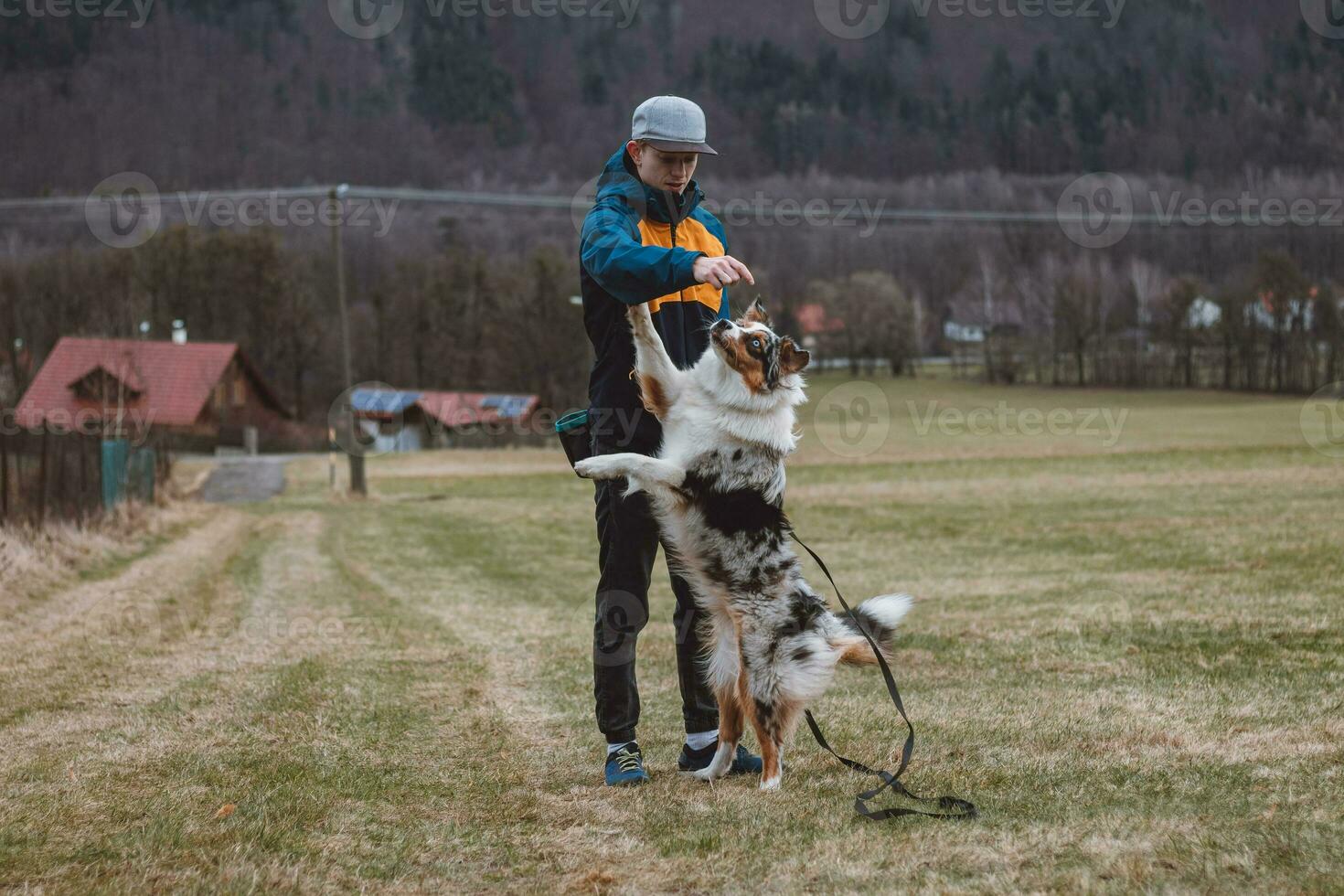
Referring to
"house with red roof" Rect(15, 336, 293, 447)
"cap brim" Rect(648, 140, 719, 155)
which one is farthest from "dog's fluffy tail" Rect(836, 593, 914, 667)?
"house with red roof" Rect(15, 336, 293, 447)

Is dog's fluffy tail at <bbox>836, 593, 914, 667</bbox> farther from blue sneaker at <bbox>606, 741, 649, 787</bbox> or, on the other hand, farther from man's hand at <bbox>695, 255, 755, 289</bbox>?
man's hand at <bbox>695, 255, 755, 289</bbox>

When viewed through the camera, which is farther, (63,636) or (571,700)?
(63,636)

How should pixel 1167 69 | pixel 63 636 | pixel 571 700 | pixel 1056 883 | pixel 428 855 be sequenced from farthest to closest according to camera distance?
1. pixel 1167 69
2. pixel 63 636
3. pixel 571 700
4. pixel 428 855
5. pixel 1056 883

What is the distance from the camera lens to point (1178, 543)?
14742 mm

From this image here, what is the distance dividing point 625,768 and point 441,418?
61760 millimetres

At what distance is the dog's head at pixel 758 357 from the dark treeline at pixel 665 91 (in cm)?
11160

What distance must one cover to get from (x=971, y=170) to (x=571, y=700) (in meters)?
140

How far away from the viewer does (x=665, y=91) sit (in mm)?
165875

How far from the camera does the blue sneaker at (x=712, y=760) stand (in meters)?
4.73

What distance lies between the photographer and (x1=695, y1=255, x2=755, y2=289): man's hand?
4.05 metres

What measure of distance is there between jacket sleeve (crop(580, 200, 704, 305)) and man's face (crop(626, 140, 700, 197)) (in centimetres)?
27

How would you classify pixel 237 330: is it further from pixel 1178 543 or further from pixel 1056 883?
pixel 1056 883

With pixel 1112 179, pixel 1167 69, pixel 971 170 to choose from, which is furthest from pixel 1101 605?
pixel 1167 69

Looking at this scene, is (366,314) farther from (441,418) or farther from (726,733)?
(726,733)
